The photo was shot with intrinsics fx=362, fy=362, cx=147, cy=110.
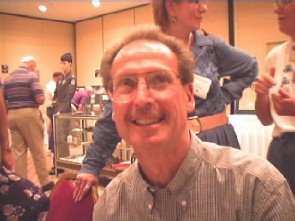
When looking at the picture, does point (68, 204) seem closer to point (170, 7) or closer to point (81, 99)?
point (170, 7)

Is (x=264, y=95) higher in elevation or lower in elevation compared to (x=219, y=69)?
lower

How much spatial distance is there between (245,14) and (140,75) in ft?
19.6

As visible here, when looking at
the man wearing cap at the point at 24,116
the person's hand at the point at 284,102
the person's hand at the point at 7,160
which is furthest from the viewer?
the man wearing cap at the point at 24,116

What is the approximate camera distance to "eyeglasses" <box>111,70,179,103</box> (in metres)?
0.98

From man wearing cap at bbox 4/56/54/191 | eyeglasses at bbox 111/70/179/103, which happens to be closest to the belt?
eyeglasses at bbox 111/70/179/103

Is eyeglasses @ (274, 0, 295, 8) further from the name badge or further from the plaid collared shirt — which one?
the plaid collared shirt

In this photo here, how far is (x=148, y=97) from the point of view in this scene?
96cm

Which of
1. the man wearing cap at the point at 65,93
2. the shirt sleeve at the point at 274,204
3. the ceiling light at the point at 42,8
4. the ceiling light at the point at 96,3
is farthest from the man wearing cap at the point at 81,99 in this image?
the shirt sleeve at the point at 274,204

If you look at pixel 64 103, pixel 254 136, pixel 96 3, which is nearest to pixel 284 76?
pixel 254 136

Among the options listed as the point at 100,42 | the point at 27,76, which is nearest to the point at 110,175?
the point at 27,76

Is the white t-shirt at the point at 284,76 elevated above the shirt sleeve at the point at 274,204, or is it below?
above

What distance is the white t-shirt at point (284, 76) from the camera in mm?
1573

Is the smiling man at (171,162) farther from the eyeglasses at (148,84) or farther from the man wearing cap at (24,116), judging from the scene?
the man wearing cap at (24,116)

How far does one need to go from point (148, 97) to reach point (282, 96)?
29.8 inches
